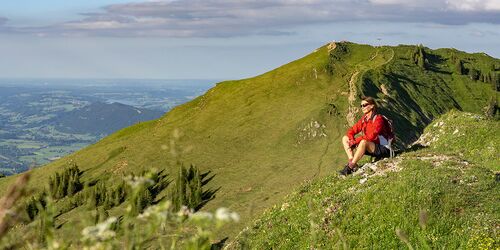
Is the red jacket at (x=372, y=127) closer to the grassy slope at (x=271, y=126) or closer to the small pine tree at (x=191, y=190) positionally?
the grassy slope at (x=271, y=126)

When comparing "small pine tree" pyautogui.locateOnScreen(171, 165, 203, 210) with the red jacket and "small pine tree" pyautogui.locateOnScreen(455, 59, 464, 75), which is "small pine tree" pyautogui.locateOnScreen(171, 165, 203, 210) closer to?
the red jacket

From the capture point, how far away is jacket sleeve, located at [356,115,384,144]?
24.9 metres

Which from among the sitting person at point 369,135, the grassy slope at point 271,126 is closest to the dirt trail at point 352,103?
the grassy slope at point 271,126

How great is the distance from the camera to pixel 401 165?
24703 millimetres

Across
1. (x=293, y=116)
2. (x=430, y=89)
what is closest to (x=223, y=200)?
(x=293, y=116)

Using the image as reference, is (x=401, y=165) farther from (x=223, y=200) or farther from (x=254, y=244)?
(x=223, y=200)

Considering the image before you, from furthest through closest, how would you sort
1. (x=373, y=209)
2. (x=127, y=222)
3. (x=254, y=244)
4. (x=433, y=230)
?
(x=254, y=244)
(x=373, y=209)
(x=433, y=230)
(x=127, y=222)

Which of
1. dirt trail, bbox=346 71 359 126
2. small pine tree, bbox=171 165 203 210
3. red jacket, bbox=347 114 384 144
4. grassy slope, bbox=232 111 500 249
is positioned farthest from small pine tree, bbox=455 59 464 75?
red jacket, bbox=347 114 384 144

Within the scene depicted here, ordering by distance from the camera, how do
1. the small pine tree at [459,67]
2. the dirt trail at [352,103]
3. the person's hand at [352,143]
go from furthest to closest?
the small pine tree at [459,67] < the dirt trail at [352,103] < the person's hand at [352,143]

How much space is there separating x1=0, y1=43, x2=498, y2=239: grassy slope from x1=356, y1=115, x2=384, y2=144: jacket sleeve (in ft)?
92.5

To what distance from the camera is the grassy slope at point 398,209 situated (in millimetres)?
18172

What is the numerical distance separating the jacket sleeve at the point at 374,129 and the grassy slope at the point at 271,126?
92.5 feet

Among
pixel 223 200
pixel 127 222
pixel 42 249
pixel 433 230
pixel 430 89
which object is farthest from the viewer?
pixel 430 89

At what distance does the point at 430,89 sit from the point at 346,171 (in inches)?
4333
